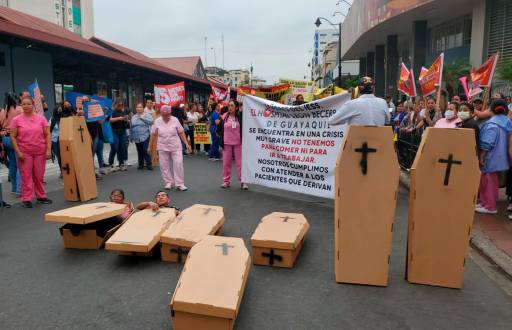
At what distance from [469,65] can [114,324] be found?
824 inches

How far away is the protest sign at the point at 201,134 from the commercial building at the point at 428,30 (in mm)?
11860

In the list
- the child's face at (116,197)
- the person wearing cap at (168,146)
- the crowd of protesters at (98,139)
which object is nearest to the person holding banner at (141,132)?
the crowd of protesters at (98,139)

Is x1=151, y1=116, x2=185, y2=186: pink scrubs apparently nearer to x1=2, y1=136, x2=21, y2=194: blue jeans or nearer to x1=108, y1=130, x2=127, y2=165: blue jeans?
x1=2, y1=136, x2=21, y2=194: blue jeans

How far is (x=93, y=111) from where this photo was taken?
10.2m

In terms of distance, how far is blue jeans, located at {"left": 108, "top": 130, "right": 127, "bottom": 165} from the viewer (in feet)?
38.2

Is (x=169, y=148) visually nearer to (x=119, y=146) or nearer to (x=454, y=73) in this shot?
(x=119, y=146)

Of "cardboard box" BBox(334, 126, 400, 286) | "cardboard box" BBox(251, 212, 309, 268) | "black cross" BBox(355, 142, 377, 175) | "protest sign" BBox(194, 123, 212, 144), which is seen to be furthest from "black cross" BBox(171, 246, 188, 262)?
"protest sign" BBox(194, 123, 212, 144)

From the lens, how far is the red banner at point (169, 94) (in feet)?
51.2

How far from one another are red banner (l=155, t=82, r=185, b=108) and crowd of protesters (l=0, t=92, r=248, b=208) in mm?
1845

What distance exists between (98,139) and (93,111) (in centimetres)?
83

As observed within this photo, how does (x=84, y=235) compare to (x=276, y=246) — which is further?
(x=84, y=235)

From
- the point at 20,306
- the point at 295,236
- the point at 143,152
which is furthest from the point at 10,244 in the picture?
the point at 143,152

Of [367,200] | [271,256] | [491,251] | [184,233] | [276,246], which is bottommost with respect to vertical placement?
[491,251]

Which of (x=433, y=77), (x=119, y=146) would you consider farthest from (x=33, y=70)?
(x=433, y=77)
